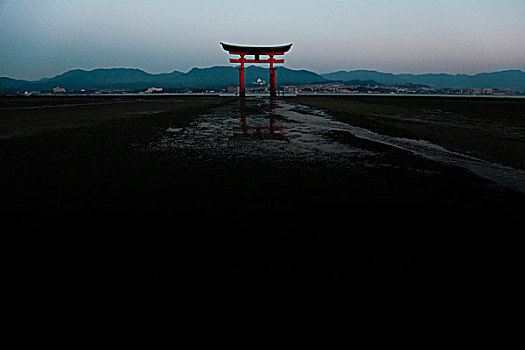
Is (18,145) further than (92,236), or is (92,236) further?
(18,145)

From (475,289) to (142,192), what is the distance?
11.6 ft

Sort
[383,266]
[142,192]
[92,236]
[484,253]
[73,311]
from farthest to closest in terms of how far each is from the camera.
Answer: [142,192]
[92,236]
[484,253]
[383,266]
[73,311]

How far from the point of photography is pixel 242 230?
8.72 feet

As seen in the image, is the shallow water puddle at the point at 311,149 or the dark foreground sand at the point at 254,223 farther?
the shallow water puddle at the point at 311,149

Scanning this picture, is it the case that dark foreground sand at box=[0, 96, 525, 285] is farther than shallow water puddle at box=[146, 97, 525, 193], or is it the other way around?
shallow water puddle at box=[146, 97, 525, 193]

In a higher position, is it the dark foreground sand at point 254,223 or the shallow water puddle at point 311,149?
the shallow water puddle at point 311,149

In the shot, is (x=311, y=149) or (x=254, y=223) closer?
(x=254, y=223)

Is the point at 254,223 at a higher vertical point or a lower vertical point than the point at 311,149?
lower

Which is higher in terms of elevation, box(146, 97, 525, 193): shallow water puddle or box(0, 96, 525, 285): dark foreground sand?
box(146, 97, 525, 193): shallow water puddle

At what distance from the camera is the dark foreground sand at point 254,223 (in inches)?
81.6

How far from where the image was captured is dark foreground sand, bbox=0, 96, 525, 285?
2.07 m

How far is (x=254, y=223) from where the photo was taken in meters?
2.81

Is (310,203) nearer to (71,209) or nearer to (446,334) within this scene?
(446,334)

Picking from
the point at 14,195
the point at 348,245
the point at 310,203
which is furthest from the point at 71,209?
the point at 348,245
